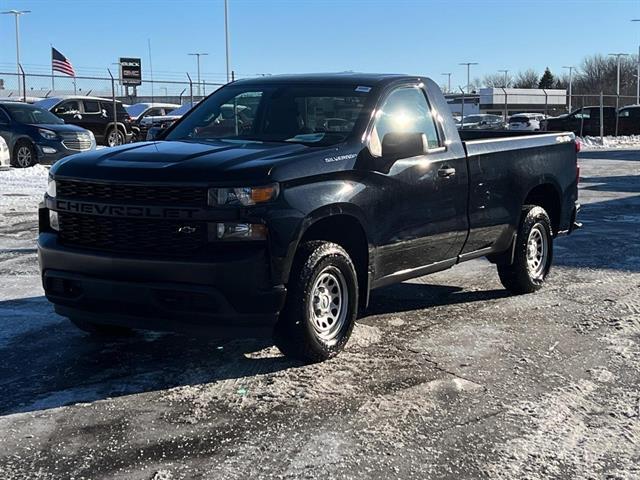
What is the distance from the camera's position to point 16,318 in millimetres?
6195

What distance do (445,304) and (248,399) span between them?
282cm

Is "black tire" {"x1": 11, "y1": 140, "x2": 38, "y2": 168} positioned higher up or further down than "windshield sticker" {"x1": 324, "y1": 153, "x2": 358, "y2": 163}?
higher up

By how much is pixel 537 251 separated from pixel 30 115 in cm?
1566

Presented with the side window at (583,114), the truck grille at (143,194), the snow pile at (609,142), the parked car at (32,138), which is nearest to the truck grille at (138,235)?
the truck grille at (143,194)

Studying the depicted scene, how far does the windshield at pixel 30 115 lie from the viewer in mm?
19344

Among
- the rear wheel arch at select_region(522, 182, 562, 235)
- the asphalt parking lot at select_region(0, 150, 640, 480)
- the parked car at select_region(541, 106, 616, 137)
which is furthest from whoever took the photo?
the parked car at select_region(541, 106, 616, 137)

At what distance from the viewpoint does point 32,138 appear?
62.6 feet

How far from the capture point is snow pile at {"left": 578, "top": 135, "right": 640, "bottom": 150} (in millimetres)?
35297

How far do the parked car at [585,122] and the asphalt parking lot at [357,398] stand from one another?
35.1m

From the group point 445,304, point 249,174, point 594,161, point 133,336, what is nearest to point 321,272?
point 249,174

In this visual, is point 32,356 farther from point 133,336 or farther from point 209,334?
point 209,334

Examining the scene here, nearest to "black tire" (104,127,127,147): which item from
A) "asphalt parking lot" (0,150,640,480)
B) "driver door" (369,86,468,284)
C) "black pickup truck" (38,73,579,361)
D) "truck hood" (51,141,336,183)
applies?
"asphalt parking lot" (0,150,640,480)

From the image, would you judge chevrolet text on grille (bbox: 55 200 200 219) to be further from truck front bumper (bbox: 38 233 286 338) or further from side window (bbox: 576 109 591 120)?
side window (bbox: 576 109 591 120)

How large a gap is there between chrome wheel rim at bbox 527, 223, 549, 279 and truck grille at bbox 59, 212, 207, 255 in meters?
3.63
